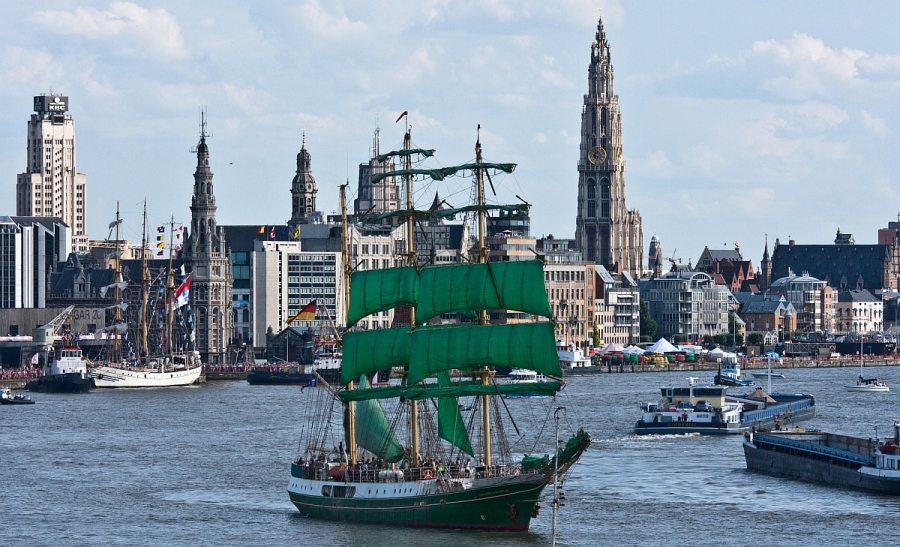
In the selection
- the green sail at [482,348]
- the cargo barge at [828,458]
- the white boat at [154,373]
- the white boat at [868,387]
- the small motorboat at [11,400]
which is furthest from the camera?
the white boat at [154,373]

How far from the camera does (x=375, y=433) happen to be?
244 feet

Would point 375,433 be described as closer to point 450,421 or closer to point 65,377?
point 450,421

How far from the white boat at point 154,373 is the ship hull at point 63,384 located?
7.25 metres

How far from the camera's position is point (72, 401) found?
143 metres

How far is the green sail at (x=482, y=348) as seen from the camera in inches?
2793

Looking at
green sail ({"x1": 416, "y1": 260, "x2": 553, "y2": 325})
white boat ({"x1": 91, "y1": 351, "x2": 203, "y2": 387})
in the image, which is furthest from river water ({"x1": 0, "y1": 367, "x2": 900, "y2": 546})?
white boat ({"x1": 91, "y1": 351, "x2": 203, "y2": 387})

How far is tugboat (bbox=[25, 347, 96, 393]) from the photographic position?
15588 cm

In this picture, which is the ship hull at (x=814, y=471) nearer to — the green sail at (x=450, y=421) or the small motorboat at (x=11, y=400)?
the green sail at (x=450, y=421)

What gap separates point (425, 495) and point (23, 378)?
103272 millimetres

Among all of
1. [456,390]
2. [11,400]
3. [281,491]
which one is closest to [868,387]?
[11,400]

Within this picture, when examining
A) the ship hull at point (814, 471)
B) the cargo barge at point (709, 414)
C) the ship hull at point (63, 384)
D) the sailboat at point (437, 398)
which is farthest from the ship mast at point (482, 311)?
the ship hull at point (63, 384)

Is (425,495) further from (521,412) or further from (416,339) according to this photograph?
(521,412)

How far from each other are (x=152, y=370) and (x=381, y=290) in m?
97.8

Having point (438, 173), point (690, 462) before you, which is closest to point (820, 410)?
point (690, 462)
